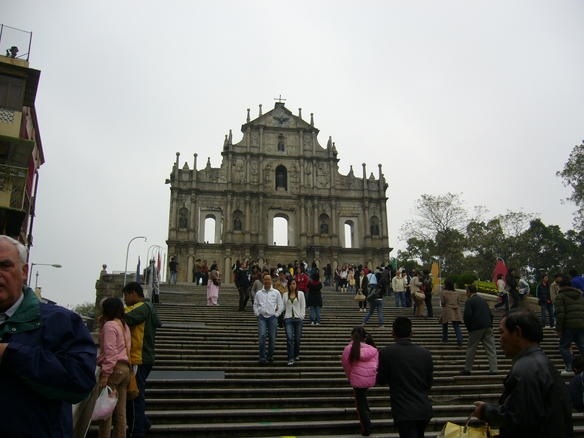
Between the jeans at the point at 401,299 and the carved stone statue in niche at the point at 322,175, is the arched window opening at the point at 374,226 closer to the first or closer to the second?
the carved stone statue in niche at the point at 322,175

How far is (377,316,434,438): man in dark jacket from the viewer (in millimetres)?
4504

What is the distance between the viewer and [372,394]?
25.6 feet

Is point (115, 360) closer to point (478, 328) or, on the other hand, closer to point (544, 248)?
point (478, 328)

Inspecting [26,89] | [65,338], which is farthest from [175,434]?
[26,89]

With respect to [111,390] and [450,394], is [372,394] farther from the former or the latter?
[111,390]

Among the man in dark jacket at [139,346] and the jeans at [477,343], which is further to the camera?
the jeans at [477,343]

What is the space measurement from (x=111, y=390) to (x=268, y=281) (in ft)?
16.4

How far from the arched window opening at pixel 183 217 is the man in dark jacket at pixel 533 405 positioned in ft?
117

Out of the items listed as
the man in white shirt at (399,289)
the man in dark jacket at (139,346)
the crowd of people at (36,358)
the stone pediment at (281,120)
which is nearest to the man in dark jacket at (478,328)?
the man in dark jacket at (139,346)

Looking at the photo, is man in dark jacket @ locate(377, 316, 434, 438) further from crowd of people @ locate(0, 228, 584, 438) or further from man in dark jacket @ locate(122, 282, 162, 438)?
man in dark jacket @ locate(122, 282, 162, 438)

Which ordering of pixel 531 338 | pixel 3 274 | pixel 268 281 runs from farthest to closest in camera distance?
pixel 268 281, pixel 531 338, pixel 3 274

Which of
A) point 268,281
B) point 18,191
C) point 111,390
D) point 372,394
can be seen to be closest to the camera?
point 111,390

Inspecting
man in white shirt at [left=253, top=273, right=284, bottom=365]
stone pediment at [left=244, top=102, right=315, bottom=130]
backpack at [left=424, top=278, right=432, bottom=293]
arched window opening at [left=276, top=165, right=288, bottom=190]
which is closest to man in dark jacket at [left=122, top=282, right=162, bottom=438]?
man in white shirt at [left=253, top=273, right=284, bottom=365]

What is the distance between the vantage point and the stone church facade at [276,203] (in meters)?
37.5
